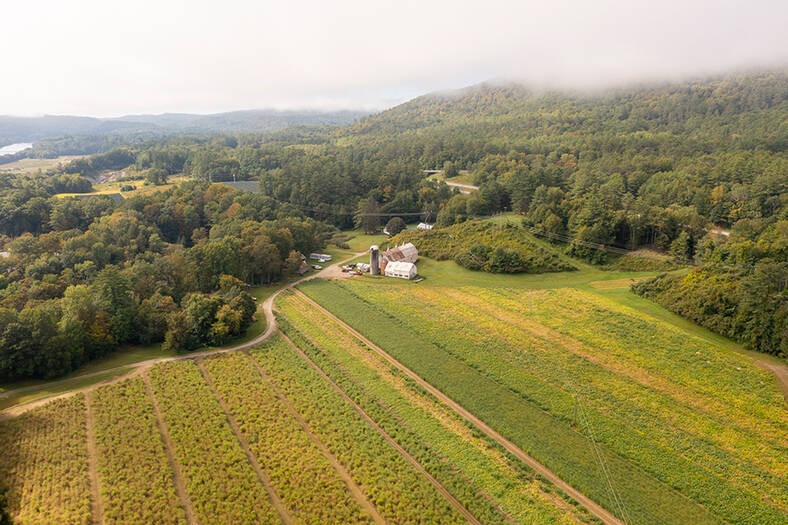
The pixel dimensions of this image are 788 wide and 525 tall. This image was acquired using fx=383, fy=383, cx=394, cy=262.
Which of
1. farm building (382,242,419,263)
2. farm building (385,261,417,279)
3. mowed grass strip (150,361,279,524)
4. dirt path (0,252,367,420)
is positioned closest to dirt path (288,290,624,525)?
dirt path (0,252,367,420)

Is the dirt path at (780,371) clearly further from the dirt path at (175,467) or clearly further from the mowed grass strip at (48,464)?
the mowed grass strip at (48,464)

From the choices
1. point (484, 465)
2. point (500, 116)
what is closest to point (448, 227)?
point (484, 465)

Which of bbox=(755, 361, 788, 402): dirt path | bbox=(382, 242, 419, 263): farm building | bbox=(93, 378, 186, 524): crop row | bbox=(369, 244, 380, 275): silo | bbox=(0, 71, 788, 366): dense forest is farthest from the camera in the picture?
bbox=(382, 242, 419, 263): farm building

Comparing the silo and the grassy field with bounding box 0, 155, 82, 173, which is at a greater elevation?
the grassy field with bounding box 0, 155, 82, 173

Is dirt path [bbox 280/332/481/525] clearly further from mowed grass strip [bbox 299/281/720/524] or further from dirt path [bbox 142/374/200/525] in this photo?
dirt path [bbox 142/374/200/525]

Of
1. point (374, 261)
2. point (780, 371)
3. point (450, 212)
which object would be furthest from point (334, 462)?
point (450, 212)

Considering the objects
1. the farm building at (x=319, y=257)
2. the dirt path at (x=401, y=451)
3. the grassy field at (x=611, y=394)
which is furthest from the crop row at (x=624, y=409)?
the farm building at (x=319, y=257)

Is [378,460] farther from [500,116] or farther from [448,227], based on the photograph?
[500,116]

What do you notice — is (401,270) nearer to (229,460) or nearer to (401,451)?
(401,451)
